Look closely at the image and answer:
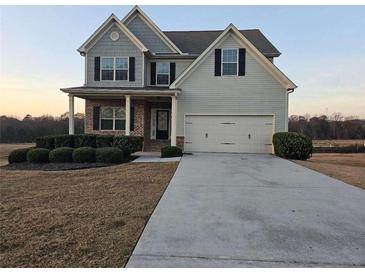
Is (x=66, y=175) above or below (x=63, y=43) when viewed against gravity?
below

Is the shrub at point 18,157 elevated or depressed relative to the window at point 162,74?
depressed

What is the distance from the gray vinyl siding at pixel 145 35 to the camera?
18953mm

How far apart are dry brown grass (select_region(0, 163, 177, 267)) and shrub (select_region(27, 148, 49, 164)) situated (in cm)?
409

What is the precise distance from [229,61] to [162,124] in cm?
588

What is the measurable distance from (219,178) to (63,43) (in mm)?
14493

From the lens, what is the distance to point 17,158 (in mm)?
13453

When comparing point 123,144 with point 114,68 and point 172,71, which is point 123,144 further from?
point 172,71

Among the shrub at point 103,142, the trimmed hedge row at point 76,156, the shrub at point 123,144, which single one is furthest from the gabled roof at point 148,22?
the trimmed hedge row at point 76,156

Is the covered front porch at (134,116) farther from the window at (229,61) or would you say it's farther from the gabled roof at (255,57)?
the window at (229,61)

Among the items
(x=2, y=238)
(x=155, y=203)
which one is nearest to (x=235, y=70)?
(x=155, y=203)

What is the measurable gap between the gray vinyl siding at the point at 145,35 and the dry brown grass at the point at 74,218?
1228 cm

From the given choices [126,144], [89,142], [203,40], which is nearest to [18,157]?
[89,142]

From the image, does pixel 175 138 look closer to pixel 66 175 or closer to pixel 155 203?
pixel 66 175

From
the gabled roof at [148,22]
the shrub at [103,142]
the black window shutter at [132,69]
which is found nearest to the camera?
the shrub at [103,142]
